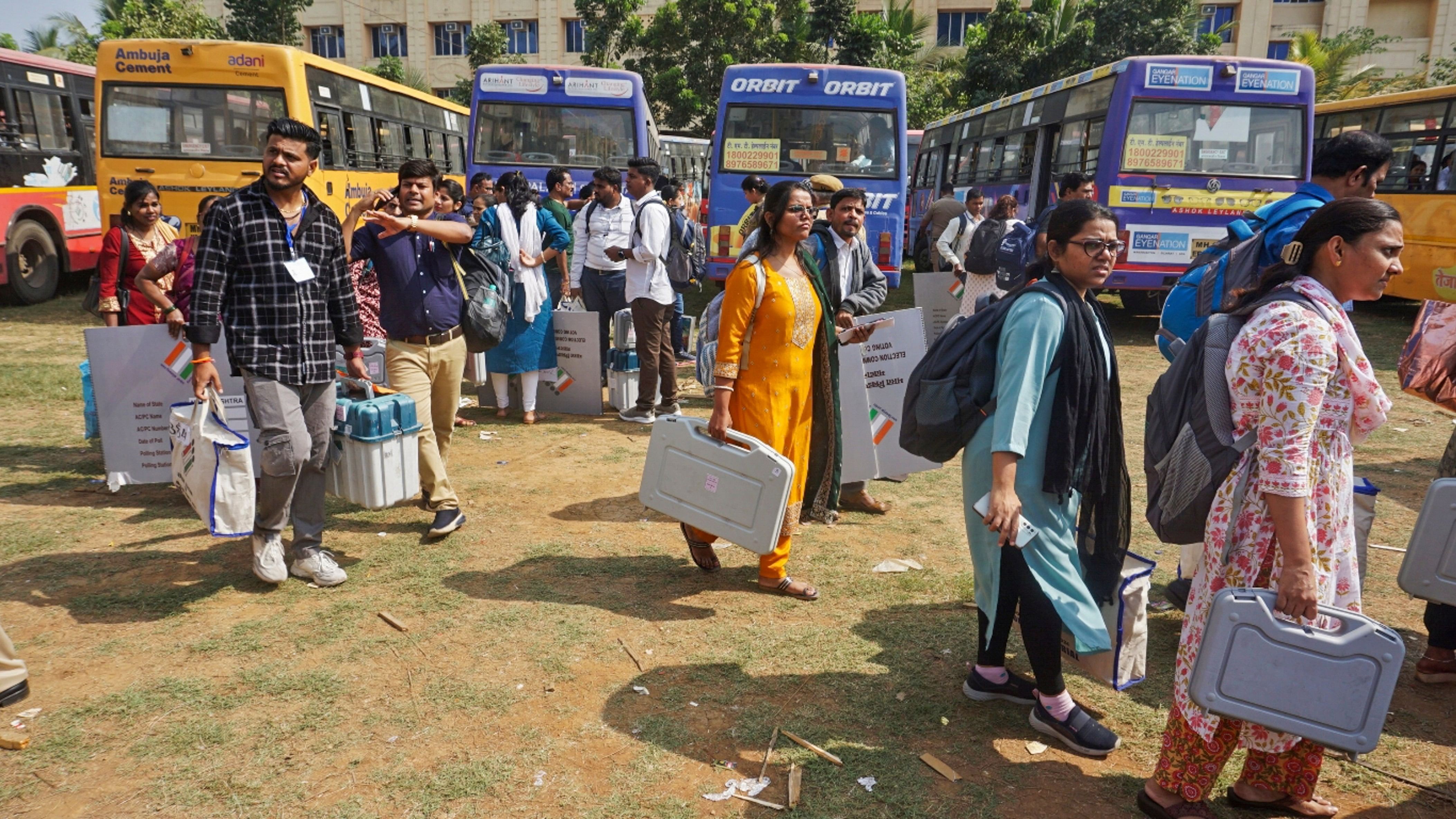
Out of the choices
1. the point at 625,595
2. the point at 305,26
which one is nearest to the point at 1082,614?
the point at 625,595

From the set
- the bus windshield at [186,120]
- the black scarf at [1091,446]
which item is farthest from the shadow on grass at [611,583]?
the bus windshield at [186,120]

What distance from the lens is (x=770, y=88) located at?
11.8 metres

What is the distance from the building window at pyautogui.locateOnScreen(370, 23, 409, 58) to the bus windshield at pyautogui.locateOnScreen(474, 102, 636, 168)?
35188 millimetres

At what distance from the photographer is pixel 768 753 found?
124 inches

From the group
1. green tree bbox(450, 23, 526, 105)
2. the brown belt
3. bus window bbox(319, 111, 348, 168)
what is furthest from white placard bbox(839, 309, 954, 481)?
green tree bbox(450, 23, 526, 105)

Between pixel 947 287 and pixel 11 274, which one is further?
pixel 11 274

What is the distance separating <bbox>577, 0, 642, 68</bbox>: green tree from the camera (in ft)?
94.9

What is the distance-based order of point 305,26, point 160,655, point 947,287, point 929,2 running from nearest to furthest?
1. point 160,655
2. point 947,287
3. point 929,2
4. point 305,26

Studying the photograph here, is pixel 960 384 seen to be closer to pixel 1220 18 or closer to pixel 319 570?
pixel 319 570

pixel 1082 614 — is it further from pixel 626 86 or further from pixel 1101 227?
pixel 626 86

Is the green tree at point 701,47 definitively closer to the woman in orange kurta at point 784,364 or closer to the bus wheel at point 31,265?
the bus wheel at point 31,265

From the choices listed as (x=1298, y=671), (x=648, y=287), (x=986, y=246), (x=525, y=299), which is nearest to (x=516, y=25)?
(x=986, y=246)

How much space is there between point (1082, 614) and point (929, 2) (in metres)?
40.5

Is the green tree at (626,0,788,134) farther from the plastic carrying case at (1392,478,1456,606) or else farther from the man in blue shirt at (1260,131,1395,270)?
the plastic carrying case at (1392,478,1456,606)
